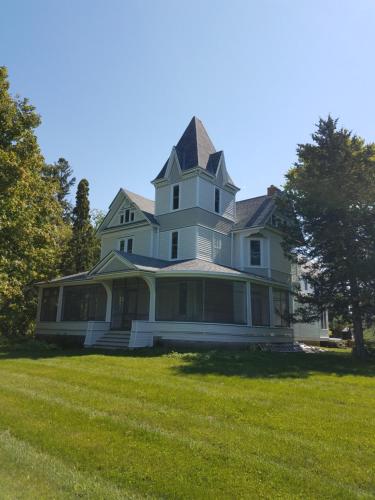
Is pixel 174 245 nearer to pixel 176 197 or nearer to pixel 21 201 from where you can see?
pixel 176 197

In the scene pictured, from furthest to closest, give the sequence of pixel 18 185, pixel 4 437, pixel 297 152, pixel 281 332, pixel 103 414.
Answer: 1. pixel 281 332
2. pixel 297 152
3. pixel 18 185
4. pixel 103 414
5. pixel 4 437

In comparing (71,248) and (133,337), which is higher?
(71,248)

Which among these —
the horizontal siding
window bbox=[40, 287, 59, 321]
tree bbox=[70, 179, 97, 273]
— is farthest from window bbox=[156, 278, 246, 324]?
tree bbox=[70, 179, 97, 273]

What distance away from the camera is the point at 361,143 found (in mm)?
19000

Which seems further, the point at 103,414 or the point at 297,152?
the point at 297,152

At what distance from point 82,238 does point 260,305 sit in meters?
16.8

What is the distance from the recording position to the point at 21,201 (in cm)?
1795

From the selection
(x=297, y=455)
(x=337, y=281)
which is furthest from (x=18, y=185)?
(x=297, y=455)

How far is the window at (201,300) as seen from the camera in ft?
66.2

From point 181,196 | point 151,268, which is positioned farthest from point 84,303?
point 181,196

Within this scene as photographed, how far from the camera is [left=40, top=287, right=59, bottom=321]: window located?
25922 millimetres

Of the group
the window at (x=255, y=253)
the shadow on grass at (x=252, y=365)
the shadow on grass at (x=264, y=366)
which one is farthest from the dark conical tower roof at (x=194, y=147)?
the shadow on grass at (x=264, y=366)

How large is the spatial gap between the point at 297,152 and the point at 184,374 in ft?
44.2

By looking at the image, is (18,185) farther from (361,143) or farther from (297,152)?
(361,143)
